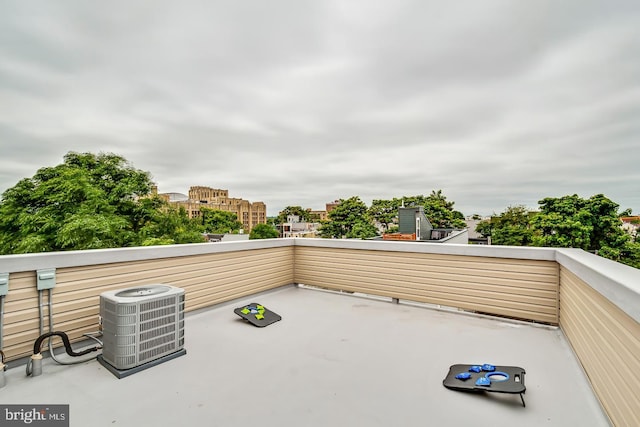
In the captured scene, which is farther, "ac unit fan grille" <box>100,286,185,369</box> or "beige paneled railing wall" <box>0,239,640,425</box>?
"ac unit fan grille" <box>100,286,185,369</box>

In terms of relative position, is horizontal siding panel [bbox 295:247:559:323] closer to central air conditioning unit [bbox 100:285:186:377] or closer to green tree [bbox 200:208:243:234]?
central air conditioning unit [bbox 100:285:186:377]

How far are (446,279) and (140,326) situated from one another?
320 cm

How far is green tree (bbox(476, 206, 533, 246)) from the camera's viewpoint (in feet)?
81.2

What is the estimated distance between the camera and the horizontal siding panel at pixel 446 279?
121 inches

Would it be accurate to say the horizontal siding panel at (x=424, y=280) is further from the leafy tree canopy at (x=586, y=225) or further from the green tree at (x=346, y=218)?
the green tree at (x=346, y=218)

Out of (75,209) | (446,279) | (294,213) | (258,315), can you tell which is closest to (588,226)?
(446,279)

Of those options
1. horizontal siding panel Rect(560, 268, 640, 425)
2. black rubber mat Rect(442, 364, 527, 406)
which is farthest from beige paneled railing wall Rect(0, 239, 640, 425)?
black rubber mat Rect(442, 364, 527, 406)

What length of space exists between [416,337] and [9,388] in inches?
121

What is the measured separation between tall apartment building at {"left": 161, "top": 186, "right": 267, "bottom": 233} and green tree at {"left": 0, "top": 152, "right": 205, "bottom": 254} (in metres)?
20.5

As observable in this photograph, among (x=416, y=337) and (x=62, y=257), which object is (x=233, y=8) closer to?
(x=62, y=257)

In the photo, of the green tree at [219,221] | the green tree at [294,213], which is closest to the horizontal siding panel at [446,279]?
the green tree at [219,221]

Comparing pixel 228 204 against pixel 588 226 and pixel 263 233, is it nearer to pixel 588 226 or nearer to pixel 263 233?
pixel 263 233

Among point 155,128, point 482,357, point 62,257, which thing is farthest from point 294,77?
point 155,128

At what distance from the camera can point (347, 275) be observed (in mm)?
4289
